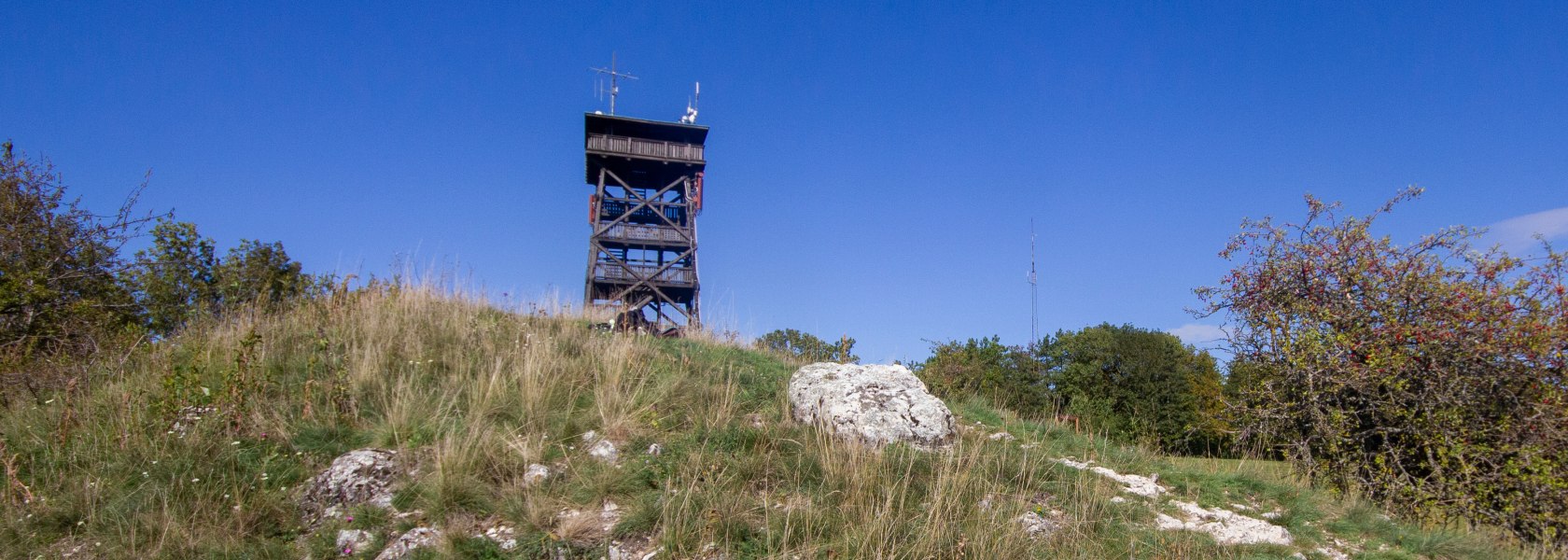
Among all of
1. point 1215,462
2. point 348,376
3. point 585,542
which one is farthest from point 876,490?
point 348,376

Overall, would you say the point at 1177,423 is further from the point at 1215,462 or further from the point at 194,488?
the point at 194,488

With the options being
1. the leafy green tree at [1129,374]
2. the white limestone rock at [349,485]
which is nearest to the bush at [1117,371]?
the leafy green tree at [1129,374]

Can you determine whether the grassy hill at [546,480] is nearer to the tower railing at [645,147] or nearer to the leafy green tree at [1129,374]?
the leafy green tree at [1129,374]

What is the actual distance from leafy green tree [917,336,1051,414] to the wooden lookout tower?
1455cm

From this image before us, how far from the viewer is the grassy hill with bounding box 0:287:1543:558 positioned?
4480 mm

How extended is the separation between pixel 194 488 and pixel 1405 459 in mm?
9712

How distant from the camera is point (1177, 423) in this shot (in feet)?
59.0

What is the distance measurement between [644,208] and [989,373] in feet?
66.3

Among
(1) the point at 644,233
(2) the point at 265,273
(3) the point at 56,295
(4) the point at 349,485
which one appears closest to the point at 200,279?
(2) the point at 265,273

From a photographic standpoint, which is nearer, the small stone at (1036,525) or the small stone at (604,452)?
the small stone at (1036,525)

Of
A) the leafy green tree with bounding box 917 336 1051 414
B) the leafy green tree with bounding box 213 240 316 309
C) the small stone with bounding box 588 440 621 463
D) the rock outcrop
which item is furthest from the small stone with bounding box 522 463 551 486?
the leafy green tree with bounding box 213 240 316 309

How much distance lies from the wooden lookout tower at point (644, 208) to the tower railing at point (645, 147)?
0.04 meters

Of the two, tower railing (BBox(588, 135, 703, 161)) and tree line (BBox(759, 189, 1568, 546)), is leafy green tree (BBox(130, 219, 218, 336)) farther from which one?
tower railing (BBox(588, 135, 703, 161))

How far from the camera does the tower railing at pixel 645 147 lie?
30.2 metres
